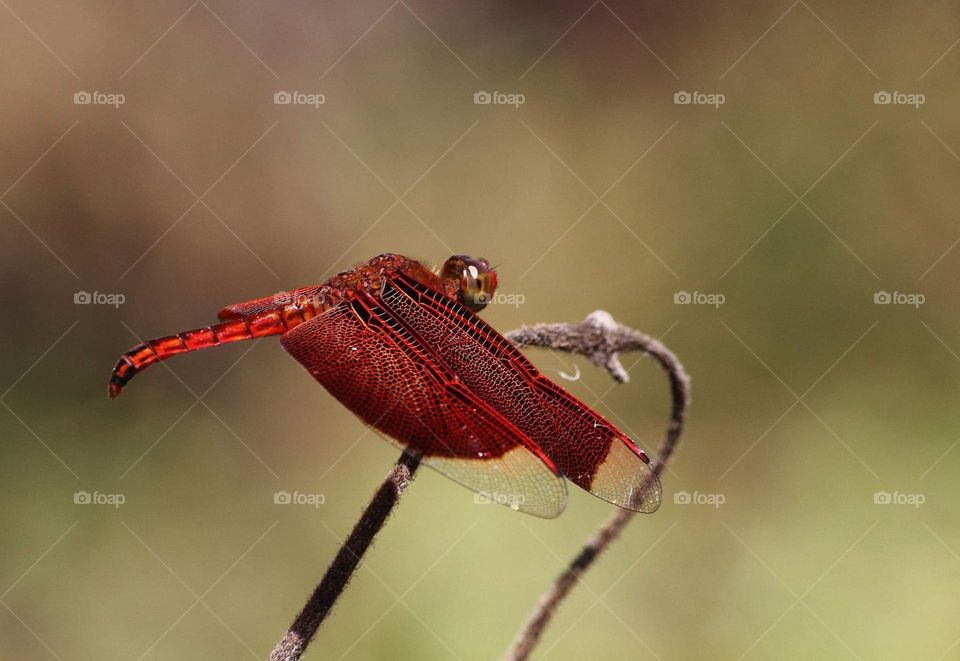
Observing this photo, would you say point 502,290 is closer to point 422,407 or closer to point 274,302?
point 274,302

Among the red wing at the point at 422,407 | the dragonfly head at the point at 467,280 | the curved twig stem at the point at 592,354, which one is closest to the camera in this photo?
the red wing at the point at 422,407

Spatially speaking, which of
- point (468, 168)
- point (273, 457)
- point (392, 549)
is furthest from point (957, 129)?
point (273, 457)

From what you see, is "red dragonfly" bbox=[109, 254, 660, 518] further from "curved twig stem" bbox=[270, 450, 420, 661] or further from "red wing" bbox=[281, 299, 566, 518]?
"curved twig stem" bbox=[270, 450, 420, 661]

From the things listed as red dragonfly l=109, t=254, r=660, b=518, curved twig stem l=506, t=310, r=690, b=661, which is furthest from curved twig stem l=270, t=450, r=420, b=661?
curved twig stem l=506, t=310, r=690, b=661

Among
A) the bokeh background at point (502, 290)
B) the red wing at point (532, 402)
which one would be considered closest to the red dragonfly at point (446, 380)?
the red wing at point (532, 402)

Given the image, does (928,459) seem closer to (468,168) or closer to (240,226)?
(468,168)

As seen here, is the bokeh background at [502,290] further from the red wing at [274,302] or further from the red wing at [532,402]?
the red wing at [274,302]
